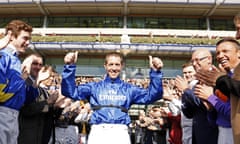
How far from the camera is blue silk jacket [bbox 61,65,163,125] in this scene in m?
3.77

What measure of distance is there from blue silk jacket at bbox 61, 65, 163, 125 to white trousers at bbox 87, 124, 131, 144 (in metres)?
0.05

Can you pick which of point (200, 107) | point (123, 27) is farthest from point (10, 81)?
point (123, 27)

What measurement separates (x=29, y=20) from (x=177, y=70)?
1178 cm

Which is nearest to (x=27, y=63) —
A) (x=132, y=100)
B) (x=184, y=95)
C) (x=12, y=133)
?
(x=12, y=133)

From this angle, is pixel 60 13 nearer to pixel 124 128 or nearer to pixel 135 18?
pixel 135 18

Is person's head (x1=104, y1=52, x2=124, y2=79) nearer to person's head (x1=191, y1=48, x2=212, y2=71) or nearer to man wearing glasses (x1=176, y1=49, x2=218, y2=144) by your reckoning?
man wearing glasses (x1=176, y1=49, x2=218, y2=144)

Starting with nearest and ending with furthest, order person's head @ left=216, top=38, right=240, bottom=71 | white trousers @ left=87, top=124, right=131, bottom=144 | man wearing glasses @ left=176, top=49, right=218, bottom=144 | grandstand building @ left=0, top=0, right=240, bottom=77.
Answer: person's head @ left=216, top=38, right=240, bottom=71 → white trousers @ left=87, top=124, right=131, bottom=144 → man wearing glasses @ left=176, top=49, right=218, bottom=144 → grandstand building @ left=0, top=0, right=240, bottom=77

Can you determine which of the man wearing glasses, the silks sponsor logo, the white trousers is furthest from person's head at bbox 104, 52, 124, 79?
the silks sponsor logo

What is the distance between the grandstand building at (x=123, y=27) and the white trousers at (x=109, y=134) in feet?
61.3

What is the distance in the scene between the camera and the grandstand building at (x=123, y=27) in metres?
23.1

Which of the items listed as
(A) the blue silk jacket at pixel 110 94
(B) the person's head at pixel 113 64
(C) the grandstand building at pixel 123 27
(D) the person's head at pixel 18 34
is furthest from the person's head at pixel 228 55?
(C) the grandstand building at pixel 123 27

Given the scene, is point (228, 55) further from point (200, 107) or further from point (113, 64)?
point (113, 64)

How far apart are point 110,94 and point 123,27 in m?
21.6

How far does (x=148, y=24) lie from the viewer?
83.6 ft
